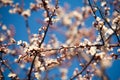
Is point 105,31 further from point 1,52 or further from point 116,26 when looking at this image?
point 1,52

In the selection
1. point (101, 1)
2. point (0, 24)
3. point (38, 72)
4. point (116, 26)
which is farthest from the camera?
point (0, 24)

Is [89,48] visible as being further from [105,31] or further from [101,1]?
[101,1]

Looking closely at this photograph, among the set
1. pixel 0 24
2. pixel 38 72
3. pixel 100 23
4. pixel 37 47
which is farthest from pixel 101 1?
pixel 0 24

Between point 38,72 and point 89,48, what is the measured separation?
1354 millimetres

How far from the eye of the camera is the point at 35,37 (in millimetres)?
5656

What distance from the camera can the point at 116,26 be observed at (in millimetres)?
4707

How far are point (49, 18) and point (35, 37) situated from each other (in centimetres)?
65

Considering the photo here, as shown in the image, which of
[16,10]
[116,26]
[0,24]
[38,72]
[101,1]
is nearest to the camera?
[116,26]

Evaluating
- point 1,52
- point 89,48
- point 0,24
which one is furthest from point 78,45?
point 0,24

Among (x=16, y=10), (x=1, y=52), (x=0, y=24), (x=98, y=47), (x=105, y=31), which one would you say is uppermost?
(x=16, y=10)

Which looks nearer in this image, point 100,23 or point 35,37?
point 100,23

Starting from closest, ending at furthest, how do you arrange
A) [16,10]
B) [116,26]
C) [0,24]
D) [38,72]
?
[116,26] < [38,72] < [0,24] < [16,10]

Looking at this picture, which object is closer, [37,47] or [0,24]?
[37,47]

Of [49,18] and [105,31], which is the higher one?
[49,18]
